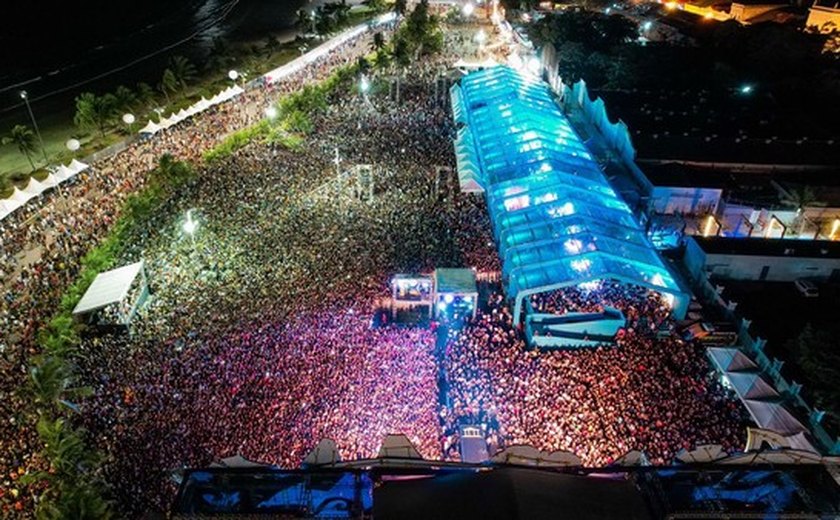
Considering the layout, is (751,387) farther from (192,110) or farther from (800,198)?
(192,110)

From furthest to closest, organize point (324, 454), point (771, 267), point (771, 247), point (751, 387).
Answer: point (771, 247), point (771, 267), point (751, 387), point (324, 454)

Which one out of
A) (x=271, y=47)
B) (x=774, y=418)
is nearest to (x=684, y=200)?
(x=774, y=418)

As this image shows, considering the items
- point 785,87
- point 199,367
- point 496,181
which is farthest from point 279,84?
point 785,87

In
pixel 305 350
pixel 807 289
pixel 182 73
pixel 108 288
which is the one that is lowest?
pixel 807 289

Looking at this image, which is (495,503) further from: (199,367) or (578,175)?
(578,175)

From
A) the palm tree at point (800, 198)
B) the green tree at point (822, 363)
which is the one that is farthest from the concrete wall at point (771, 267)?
the green tree at point (822, 363)

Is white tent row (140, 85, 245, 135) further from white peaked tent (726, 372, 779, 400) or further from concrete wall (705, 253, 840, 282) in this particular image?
white peaked tent (726, 372, 779, 400)
